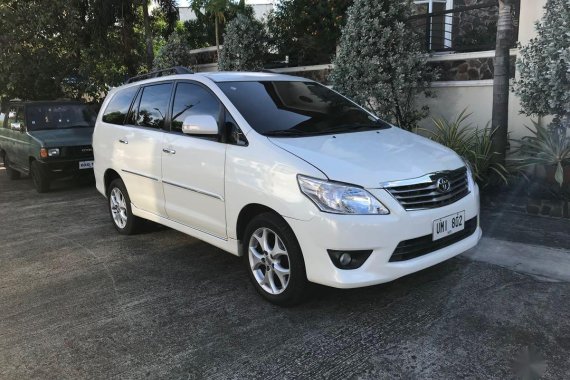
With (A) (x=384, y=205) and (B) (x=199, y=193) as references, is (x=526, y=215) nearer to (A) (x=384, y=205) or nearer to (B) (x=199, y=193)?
(A) (x=384, y=205)

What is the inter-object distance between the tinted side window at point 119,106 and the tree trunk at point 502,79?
4.37 meters

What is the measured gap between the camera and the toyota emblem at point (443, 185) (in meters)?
3.57

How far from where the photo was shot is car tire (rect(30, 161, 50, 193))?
28.5 feet

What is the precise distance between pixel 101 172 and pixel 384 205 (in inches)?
160

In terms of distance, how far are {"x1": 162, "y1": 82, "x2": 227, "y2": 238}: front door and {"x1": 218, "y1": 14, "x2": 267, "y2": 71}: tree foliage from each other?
251 inches

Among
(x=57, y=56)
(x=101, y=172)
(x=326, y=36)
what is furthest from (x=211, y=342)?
(x=57, y=56)

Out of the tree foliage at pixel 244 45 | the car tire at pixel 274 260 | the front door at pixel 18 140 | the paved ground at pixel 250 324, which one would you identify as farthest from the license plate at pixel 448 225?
the tree foliage at pixel 244 45

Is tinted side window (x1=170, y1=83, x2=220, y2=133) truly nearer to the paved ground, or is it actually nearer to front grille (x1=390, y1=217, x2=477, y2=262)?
the paved ground

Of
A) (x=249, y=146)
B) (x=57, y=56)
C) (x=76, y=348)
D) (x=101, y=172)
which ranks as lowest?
(x=76, y=348)

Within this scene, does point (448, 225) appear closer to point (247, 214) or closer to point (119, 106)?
point (247, 214)

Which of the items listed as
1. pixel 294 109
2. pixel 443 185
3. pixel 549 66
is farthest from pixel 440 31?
pixel 443 185

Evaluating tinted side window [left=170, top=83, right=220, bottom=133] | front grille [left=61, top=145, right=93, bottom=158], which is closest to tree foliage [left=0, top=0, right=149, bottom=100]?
front grille [left=61, top=145, right=93, bottom=158]

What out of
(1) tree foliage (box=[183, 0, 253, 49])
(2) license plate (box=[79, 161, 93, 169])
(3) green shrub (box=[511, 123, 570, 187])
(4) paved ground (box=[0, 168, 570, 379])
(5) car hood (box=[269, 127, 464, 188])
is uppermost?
(1) tree foliage (box=[183, 0, 253, 49])

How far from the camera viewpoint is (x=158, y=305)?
12.9ft
